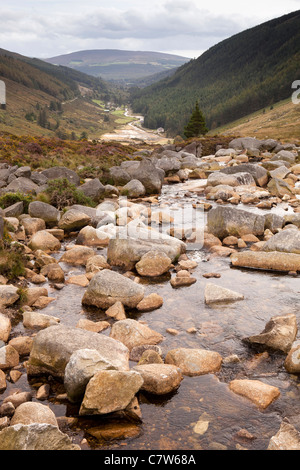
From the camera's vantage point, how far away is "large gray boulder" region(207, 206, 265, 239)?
1759 centimetres

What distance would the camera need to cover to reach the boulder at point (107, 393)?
6934mm

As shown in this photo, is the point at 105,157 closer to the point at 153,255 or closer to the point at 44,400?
the point at 153,255

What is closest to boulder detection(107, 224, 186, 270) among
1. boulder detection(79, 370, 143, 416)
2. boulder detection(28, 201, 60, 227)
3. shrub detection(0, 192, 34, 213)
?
boulder detection(28, 201, 60, 227)

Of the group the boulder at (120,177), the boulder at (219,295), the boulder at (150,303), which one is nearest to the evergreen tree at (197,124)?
the boulder at (120,177)

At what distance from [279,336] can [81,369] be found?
464 centimetres

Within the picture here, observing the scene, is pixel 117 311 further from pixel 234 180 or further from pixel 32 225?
pixel 234 180

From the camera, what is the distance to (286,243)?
1491 centimetres

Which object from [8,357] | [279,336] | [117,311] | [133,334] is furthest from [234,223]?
[8,357]

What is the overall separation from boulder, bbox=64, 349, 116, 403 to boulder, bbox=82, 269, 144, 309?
3.93m

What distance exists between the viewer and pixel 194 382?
26.6 feet

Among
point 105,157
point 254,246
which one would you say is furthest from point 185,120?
point 254,246

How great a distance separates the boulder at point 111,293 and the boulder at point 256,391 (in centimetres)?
433

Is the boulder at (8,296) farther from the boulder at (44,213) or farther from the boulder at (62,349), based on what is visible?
the boulder at (44,213)

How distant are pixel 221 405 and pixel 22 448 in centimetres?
363
